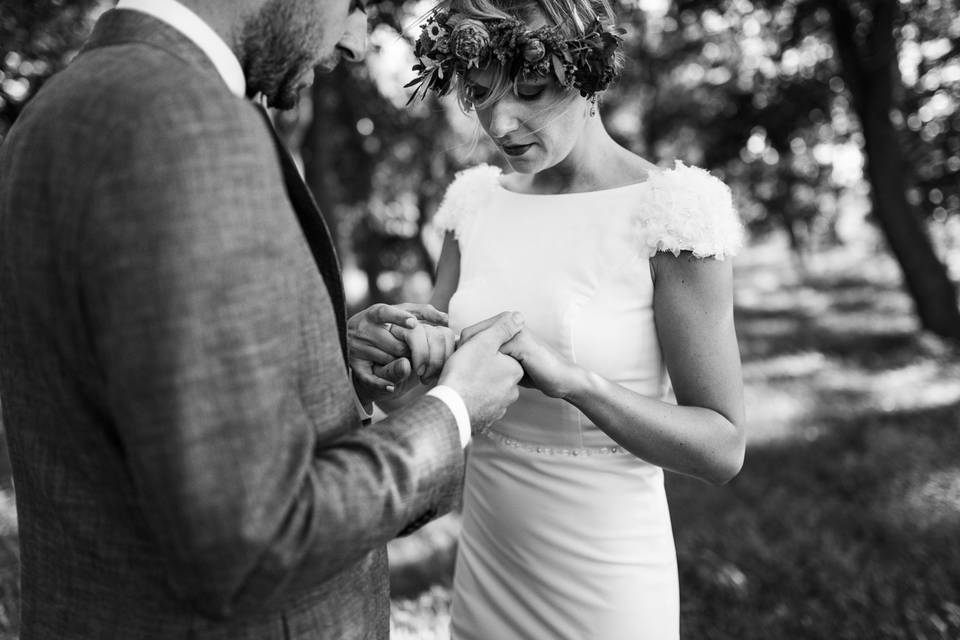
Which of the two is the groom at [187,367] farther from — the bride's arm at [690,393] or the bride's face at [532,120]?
the bride's face at [532,120]

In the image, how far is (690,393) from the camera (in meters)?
2.09

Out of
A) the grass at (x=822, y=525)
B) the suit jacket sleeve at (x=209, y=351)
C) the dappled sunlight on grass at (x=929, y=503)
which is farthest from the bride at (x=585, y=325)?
the dappled sunlight on grass at (x=929, y=503)

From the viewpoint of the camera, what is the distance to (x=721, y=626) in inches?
158

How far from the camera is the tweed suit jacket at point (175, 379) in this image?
103cm

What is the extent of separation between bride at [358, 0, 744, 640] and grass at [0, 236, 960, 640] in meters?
1.82

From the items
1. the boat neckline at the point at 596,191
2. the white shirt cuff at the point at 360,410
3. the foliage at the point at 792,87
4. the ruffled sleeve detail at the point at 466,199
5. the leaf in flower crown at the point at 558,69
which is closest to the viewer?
the white shirt cuff at the point at 360,410

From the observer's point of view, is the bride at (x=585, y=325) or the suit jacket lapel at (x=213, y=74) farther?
the bride at (x=585, y=325)

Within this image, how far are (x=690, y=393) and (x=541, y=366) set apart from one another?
1.71 ft

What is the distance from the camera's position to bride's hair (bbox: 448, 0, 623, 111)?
2.21 meters

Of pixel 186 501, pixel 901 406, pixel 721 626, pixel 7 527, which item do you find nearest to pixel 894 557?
pixel 721 626

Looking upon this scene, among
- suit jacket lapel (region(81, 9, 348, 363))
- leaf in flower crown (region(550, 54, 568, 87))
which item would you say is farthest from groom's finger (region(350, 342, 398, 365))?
leaf in flower crown (region(550, 54, 568, 87))

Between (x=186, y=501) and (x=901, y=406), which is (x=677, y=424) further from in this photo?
(x=901, y=406)

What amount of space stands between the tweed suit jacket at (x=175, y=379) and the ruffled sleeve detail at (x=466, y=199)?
1.29m

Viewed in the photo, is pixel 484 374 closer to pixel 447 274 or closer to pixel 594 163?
pixel 594 163
